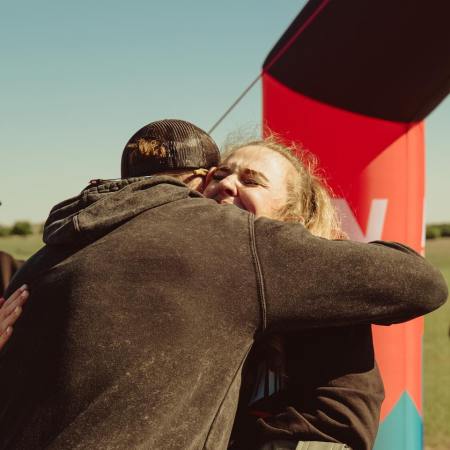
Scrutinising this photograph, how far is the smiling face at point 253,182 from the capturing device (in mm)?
1624

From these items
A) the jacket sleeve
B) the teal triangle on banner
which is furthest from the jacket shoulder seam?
the teal triangle on banner

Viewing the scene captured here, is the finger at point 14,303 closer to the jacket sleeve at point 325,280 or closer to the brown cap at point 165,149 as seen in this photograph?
the brown cap at point 165,149

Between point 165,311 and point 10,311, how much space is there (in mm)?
433

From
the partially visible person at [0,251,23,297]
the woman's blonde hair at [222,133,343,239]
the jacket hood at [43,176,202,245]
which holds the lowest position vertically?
the partially visible person at [0,251,23,297]

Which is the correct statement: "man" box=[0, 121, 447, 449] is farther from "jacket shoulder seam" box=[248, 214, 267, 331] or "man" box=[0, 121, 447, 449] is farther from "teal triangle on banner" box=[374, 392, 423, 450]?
"teal triangle on banner" box=[374, 392, 423, 450]

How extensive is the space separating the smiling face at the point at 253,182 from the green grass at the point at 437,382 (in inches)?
30.7

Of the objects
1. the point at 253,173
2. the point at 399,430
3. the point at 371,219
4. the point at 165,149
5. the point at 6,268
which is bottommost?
the point at 399,430

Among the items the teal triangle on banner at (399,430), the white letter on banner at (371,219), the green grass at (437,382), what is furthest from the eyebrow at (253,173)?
the teal triangle on banner at (399,430)

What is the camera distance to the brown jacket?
1164 millimetres

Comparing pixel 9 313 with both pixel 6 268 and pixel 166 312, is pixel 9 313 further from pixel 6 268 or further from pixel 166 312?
pixel 6 268

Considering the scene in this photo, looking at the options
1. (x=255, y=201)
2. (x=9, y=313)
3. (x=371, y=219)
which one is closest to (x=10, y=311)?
(x=9, y=313)

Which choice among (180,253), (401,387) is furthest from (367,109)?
(180,253)

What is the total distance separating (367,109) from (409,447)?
5.35 ft

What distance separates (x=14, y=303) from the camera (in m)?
1.36
